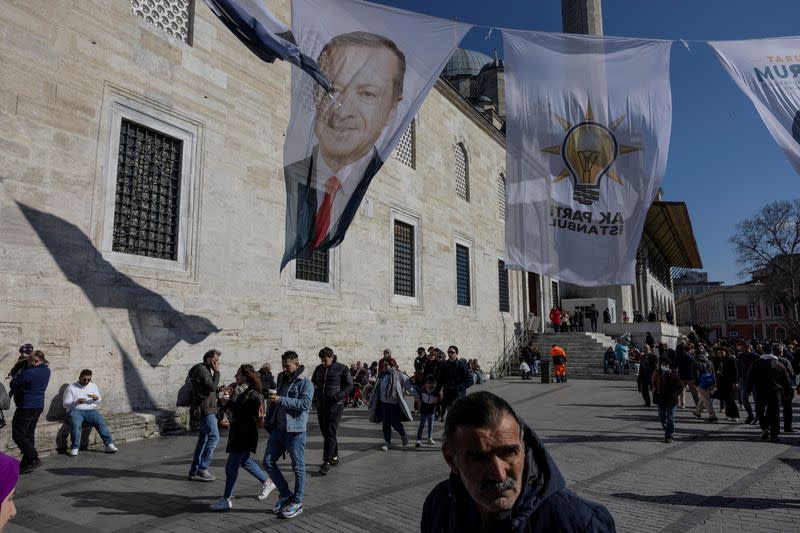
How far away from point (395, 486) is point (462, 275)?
16.4 m

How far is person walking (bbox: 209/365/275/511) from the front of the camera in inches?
210

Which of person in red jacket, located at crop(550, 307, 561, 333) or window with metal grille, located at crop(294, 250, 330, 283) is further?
person in red jacket, located at crop(550, 307, 561, 333)

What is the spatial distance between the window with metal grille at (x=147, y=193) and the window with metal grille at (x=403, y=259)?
8.41 m

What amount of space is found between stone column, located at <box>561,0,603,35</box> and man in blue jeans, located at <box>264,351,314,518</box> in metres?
36.0

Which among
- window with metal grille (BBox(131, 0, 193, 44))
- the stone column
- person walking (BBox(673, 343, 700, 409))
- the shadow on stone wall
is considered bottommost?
person walking (BBox(673, 343, 700, 409))

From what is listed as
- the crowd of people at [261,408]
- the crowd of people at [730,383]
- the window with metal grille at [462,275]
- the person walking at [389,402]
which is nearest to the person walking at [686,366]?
the crowd of people at [730,383]

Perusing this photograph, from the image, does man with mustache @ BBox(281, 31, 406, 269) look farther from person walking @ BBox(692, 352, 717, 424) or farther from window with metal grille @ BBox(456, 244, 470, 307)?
window with metal grille @ BBox(456, 244, 470, 307)

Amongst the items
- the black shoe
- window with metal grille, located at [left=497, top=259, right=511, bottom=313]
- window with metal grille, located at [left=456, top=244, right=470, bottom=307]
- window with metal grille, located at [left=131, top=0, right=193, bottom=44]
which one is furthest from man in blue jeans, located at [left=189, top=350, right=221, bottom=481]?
window with metal grille, located at [left=497, top=259, right=511, bottom=313]

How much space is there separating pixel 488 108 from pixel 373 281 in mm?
16470

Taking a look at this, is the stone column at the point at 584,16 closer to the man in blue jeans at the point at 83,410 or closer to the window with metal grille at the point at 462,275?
the window with metal grille at the point at 462,275

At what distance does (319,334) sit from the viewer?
1359 cm

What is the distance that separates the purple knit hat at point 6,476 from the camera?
1.91m

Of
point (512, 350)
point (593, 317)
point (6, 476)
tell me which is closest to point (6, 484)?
point (6, 476)

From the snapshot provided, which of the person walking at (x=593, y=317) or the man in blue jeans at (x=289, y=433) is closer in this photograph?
the man in blue jeans at (x=289, y=433)
